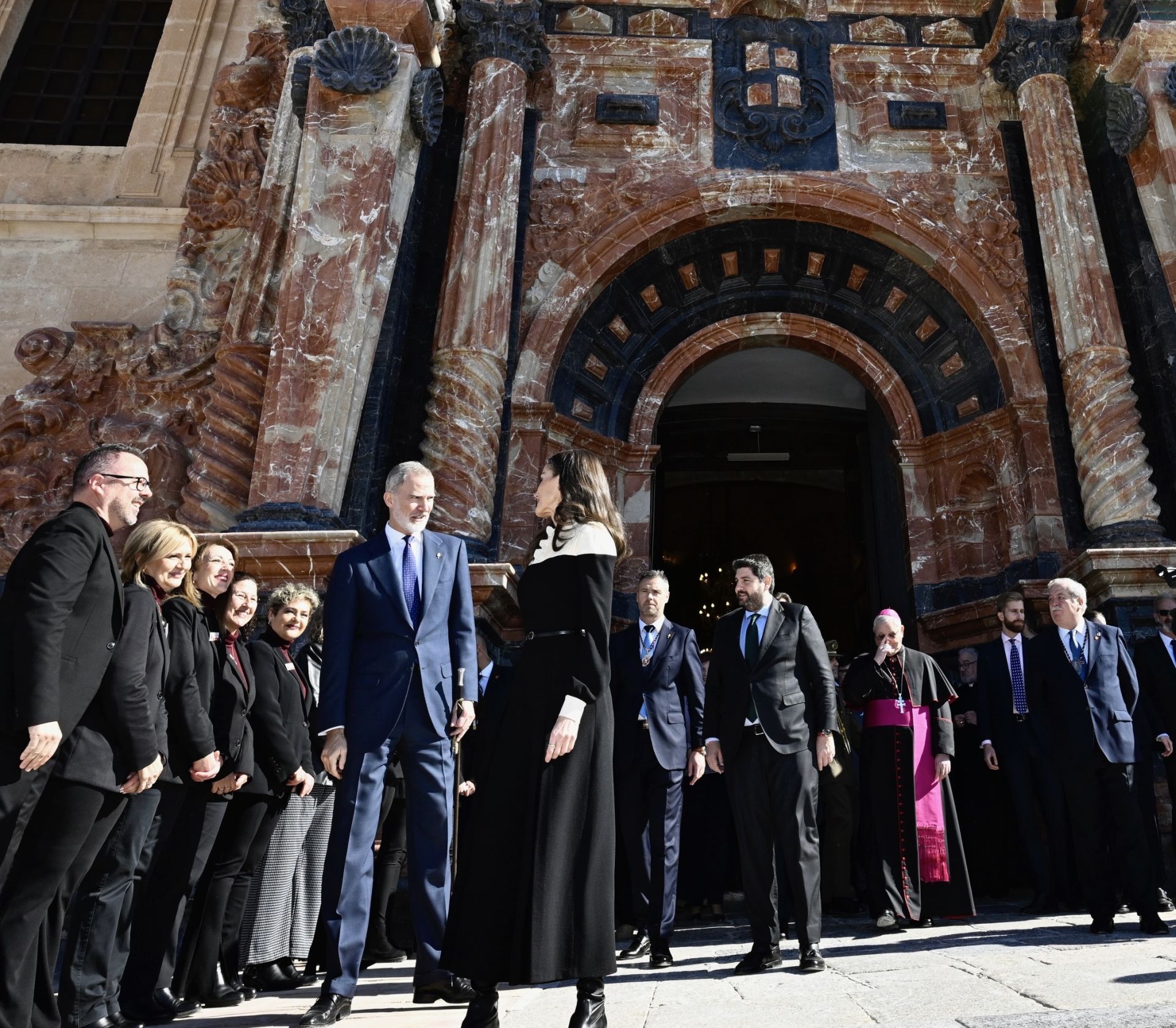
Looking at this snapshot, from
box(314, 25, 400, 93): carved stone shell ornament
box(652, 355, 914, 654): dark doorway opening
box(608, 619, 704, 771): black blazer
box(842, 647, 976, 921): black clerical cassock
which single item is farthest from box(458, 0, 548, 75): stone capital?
box(842, 647, 976, 921): black clerical cassock

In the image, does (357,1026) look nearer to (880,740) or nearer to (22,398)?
(880,740)

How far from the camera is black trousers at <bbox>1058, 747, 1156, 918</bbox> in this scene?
184 inches

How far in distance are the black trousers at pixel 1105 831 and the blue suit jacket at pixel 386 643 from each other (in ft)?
10.00

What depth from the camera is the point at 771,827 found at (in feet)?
14.8

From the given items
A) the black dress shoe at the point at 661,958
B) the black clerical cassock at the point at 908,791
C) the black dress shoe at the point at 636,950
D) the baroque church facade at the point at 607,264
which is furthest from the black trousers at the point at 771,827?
the baroque church facade at the point at 607,264

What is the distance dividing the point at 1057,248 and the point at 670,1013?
7648 mm

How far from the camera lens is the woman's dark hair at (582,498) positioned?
3.26 meters

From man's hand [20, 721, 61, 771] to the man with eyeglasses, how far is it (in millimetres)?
5398

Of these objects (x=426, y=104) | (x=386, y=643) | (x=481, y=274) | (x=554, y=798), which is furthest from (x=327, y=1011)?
(x=426, y=104)

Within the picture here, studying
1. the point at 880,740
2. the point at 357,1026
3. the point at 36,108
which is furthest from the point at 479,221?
the point at 357,1026

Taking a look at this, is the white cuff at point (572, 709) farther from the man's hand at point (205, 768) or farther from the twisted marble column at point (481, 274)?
the twisted marble column at point (481, 274)

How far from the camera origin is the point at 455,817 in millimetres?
4094

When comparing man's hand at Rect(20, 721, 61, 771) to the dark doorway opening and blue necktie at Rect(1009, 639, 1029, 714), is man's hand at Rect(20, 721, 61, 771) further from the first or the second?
the dark doorway opening

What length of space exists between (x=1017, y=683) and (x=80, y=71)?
459 inches
